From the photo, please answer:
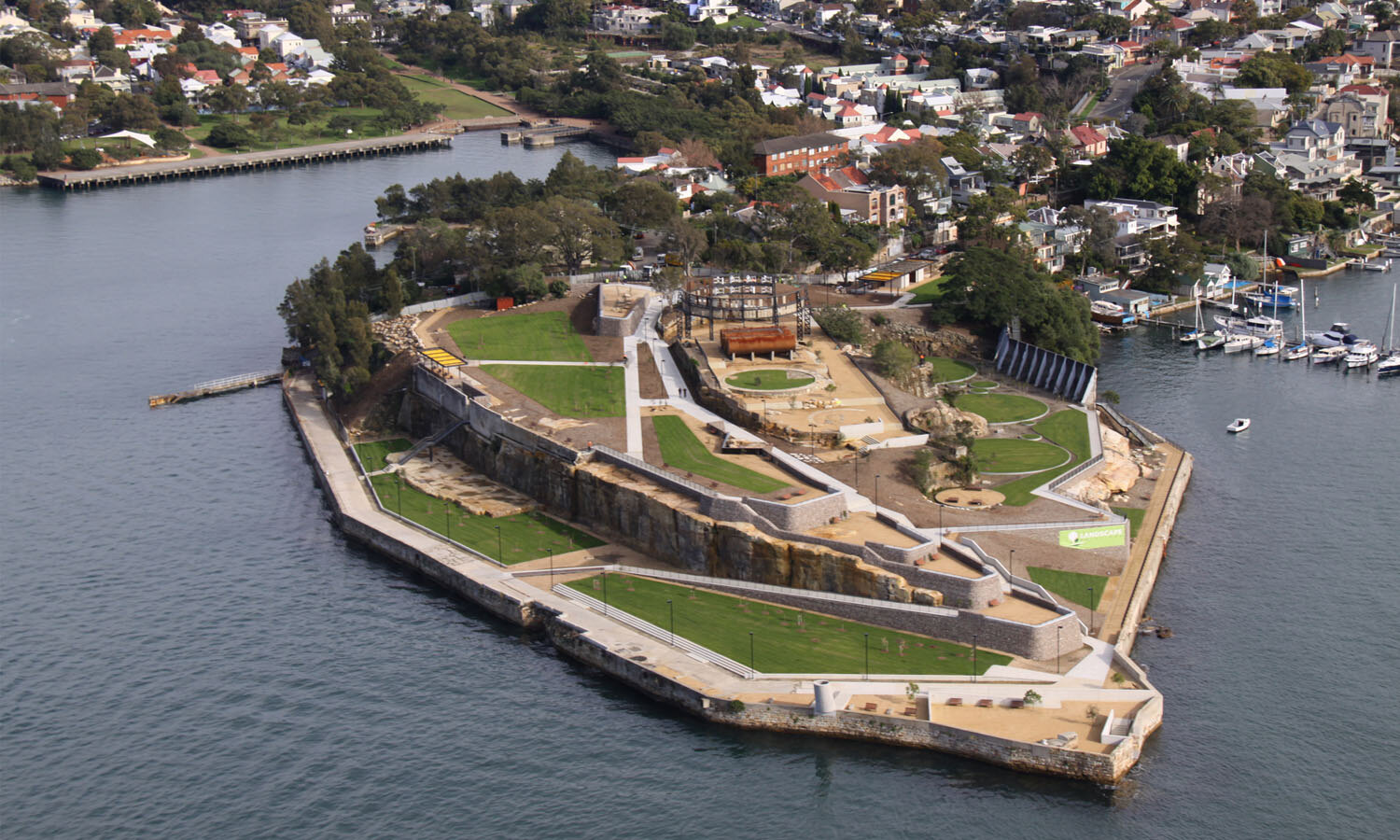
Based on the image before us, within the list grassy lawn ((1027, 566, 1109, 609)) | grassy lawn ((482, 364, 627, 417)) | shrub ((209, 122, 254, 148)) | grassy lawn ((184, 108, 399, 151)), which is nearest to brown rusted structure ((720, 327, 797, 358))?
grassy lawn ((482, 364, 627, 417))

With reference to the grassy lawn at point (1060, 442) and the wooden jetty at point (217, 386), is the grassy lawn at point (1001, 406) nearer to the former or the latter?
the grassy lawn at point (1060, 442)

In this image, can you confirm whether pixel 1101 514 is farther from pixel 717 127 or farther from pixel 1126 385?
pixel 717 127

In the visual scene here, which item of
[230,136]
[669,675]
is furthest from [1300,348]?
[230,136]

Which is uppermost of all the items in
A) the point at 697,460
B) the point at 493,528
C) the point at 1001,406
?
the point at 697,460

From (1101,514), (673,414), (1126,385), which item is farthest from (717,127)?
(1101,514)

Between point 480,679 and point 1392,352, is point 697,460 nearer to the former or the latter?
point 480,679
